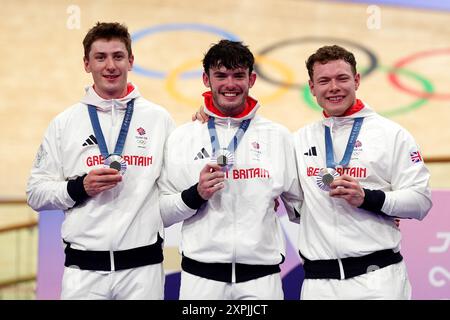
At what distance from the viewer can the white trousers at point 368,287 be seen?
3.21m

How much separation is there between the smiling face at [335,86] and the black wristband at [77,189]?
1.24m

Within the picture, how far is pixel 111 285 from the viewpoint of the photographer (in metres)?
3.34

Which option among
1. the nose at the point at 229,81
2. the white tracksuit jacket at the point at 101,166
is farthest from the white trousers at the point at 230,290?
the nose at the point at 229,81

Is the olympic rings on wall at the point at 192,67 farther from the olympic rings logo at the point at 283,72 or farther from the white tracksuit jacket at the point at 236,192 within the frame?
the white tracksuit jacket at the point at 236,192

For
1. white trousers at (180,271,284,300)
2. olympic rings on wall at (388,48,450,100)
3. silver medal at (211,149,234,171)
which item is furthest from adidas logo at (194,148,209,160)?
olympic rings on wall at (388,48,450,100)

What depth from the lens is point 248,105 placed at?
11.4 ft

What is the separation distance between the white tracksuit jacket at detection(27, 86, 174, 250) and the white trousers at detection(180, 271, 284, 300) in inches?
12.9

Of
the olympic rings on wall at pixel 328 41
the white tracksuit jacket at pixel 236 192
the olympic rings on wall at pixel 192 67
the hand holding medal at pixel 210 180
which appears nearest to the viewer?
the hand holding medal at pixel 210 180

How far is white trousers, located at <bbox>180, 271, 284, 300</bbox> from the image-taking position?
3.22 metres

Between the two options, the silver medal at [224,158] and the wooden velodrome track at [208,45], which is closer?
the silver medal at [224,158]

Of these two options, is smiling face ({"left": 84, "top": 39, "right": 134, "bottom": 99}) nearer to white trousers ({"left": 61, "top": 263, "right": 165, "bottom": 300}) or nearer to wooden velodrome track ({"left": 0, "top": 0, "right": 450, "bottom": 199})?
white trousers ({"left": 61, "top": 263, "right": 165, "bottom": 300})

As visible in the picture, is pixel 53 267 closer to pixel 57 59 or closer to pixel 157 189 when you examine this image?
pixel 157 189
